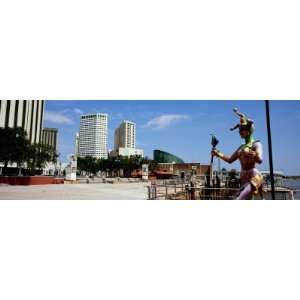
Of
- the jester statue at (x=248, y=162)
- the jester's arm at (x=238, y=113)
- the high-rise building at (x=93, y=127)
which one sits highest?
the high-rise building at (x=93, y=127)

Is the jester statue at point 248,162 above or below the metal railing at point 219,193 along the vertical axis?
above

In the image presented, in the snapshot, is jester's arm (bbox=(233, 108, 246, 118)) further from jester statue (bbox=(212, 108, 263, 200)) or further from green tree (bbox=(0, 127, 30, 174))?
green tree (bbox=(0, 127, 30, 174))

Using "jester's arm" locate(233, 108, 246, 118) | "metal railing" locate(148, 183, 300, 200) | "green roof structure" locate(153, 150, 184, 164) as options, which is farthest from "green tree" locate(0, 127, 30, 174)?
"jester's arm" locate(233, 108, 246, 118)

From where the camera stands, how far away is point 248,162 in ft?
24.5

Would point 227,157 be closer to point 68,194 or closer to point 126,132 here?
point 126,132

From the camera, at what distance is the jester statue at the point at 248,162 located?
7398 mm

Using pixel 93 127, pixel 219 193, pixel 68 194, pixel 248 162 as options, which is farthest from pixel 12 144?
pixel 248 162

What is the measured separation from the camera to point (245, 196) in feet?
24.7

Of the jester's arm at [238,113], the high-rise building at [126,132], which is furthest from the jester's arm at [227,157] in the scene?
the high-rise building at [126,132]

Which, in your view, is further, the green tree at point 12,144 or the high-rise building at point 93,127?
the green tree at point 12,144

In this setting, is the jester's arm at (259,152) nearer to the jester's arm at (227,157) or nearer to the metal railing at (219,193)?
the jester's arm at (227,157)

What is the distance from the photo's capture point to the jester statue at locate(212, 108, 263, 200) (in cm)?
740
